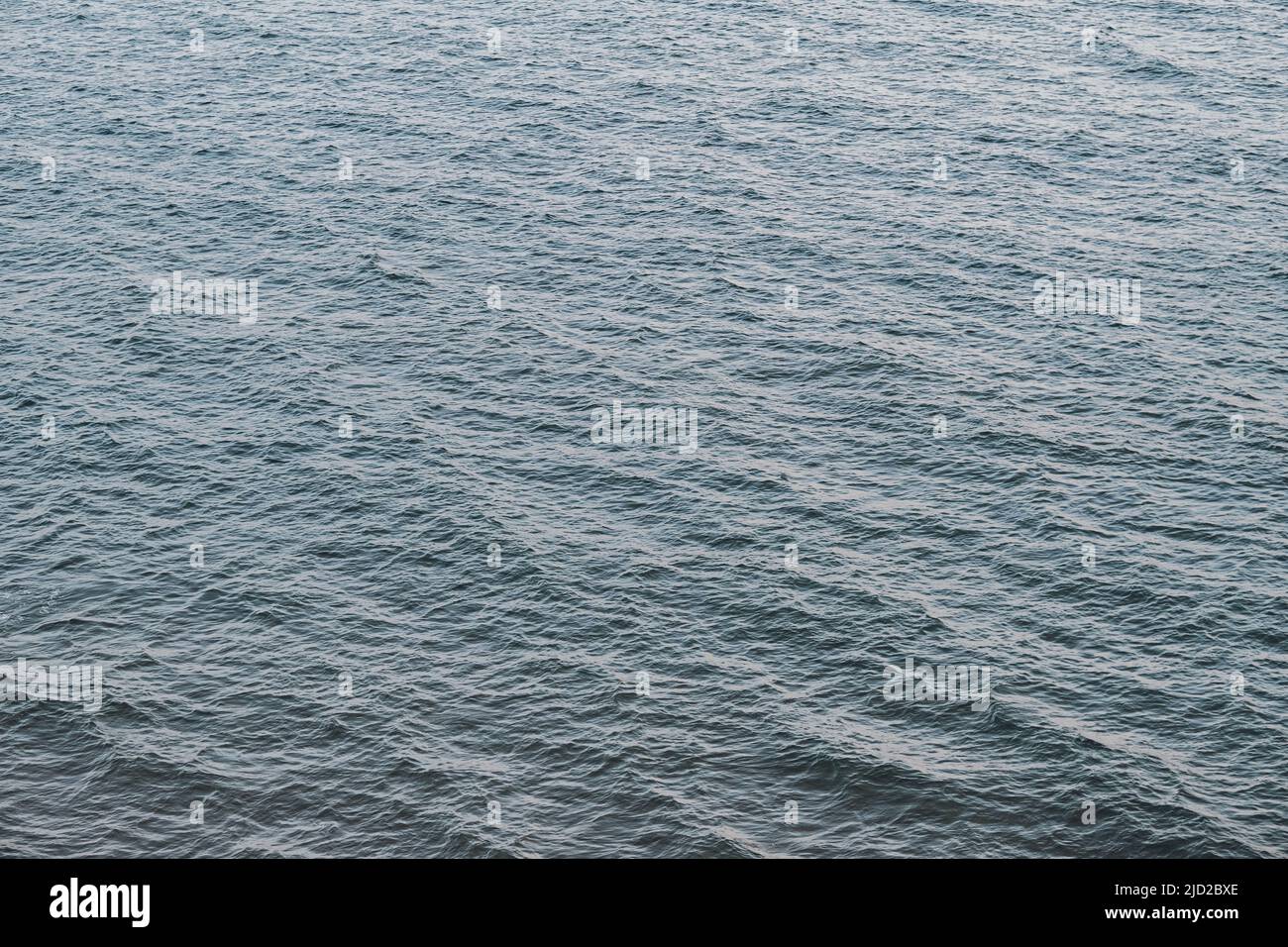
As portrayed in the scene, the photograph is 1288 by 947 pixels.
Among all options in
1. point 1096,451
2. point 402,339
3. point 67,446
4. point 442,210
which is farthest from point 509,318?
point 1096,451

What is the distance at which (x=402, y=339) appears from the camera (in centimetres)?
11950

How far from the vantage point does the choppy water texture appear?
3150 inches

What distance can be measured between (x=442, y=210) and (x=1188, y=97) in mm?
67685

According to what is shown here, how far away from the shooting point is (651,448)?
107 metres

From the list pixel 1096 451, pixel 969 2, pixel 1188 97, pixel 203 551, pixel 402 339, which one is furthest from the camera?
pixel 969 2

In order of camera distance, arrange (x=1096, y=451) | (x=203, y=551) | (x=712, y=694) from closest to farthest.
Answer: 1. (x=712, y=694)
2. (x=203, y=551)
3. (x=1096, y=451)

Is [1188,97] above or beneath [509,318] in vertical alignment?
above

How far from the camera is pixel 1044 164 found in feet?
471

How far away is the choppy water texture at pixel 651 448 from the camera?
262ft

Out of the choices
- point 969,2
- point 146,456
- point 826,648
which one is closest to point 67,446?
point 146,456

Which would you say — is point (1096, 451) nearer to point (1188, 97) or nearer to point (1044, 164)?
point (1044, 164)

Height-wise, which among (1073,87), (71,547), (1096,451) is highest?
(1073,87)

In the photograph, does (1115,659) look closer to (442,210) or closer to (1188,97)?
(442,210)

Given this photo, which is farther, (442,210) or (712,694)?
(442,210)
